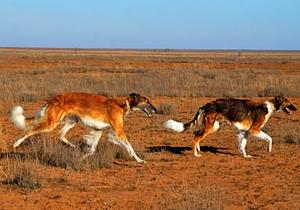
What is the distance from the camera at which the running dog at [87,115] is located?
1075cm

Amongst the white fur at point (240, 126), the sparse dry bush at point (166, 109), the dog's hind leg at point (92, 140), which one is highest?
the white fur at point (240, 126)

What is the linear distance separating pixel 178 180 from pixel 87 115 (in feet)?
7.99

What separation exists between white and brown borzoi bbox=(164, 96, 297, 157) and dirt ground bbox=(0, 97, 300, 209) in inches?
17.4

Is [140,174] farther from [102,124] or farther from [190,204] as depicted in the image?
[190,204]

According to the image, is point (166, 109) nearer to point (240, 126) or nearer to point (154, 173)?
Result: point (240, 126)

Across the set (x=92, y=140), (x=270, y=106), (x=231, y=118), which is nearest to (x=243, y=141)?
(x=231, y=118)

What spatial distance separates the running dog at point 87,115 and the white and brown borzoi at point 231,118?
141 cm

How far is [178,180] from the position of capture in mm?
9484

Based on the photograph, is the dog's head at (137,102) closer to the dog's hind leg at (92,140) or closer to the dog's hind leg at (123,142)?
the dog's hind leg at (123,142)

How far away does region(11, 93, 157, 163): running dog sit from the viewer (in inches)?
423

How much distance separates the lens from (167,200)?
7.79 meters

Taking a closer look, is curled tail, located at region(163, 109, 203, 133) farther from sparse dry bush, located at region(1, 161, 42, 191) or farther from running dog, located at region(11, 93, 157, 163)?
sparse dry bush, located at region(1, 161, 42, 191)

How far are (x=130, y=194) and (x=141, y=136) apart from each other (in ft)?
20.6

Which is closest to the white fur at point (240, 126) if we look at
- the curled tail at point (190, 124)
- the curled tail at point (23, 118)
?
the curled tail at point (190, 124)
